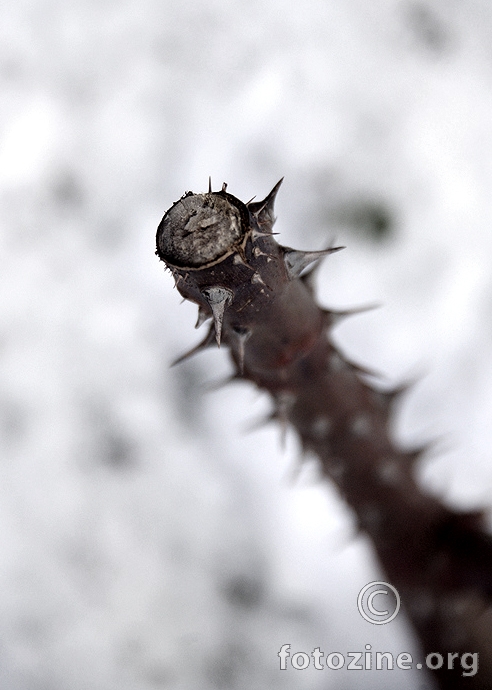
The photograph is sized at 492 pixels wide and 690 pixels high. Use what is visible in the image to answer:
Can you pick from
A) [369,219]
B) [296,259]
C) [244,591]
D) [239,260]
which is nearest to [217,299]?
[239,260]

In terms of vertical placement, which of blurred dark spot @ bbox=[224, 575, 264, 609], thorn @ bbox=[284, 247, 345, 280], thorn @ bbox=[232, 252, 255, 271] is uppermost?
thorn @ bbox=[284, 247, 345, 280]

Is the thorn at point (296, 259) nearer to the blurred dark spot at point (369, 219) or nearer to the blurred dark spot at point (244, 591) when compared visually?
the blurred dark spot at point (369, 219)

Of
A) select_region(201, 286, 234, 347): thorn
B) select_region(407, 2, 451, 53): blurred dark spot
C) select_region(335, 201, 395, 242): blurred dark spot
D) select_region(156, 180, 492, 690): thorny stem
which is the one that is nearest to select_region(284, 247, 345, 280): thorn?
select_region(156, 180, 492, 690): thorny stem

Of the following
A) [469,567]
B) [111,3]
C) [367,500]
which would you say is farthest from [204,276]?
[111,3]

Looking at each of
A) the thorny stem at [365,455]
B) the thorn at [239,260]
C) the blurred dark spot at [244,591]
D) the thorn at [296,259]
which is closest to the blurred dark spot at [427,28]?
the thorny stem at [365,455]

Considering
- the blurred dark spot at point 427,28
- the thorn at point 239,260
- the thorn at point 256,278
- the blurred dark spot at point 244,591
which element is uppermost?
the blurred dark spot at point 427,28

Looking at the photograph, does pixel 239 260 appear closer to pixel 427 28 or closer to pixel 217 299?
pixel 217 299

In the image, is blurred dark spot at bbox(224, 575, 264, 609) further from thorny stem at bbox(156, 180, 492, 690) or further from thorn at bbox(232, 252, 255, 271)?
thorn at bbox(232, 252, 255, 271)
